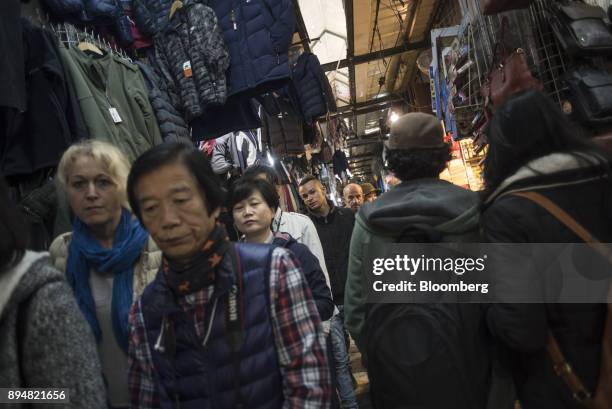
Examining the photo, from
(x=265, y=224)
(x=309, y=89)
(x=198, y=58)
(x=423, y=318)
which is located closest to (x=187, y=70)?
(x=198, y=58)

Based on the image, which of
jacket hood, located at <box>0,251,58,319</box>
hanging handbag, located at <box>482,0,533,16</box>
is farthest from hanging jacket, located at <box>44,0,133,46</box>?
hanging handbag, located at <box>482,0,533,16</box>

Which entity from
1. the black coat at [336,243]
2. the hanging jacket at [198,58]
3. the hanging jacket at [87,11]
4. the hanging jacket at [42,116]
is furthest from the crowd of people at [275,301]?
the black coat at [336,243]

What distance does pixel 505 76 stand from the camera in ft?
8.24

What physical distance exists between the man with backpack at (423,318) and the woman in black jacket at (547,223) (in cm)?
13

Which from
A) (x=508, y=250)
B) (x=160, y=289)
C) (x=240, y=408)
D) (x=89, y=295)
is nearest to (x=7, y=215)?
(x=160, y=289)

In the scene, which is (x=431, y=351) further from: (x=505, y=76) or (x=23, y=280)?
(x=505, y=76)

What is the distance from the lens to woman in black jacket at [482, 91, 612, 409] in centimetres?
126

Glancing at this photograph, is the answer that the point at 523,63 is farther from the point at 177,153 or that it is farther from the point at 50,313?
the point at 50,313

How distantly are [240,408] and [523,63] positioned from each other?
2641 mm

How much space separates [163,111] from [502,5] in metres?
2.53

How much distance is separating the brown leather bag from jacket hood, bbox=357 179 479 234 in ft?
0.75

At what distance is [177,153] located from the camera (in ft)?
3.87

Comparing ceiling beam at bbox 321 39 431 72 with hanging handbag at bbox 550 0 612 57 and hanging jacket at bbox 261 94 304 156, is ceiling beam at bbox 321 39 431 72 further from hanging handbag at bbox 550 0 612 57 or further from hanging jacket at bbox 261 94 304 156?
hanging handbag at bbox 550 0 612 57

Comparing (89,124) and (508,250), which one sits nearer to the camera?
(508,250)
